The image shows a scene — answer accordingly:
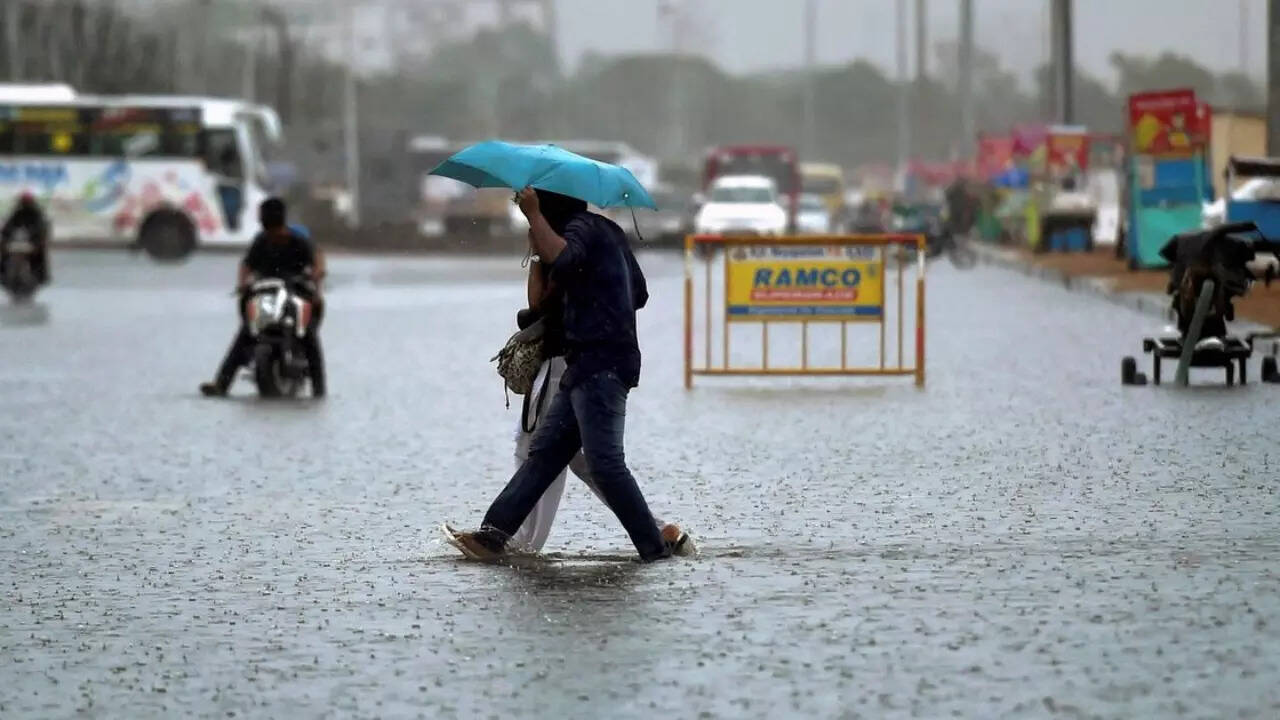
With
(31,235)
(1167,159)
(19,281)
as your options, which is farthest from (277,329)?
(1167,159)

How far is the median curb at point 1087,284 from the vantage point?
29.7m

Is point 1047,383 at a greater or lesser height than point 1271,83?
lesser

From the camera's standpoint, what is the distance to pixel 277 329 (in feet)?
60.3

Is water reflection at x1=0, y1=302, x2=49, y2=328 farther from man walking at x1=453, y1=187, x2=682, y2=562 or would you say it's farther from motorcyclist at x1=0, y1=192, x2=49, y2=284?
man walking at x1=453, y1=187, x2=682, y2=562

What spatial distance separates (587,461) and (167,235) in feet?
148

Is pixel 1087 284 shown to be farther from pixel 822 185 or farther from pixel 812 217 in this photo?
pixel 822 185

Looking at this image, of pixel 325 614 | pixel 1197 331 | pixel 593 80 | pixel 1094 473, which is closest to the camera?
pixel 325 614

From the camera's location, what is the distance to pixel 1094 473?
12.9 meters

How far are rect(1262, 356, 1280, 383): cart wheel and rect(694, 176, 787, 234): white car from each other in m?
33.4

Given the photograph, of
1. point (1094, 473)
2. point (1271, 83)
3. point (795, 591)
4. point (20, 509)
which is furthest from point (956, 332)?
point (795, 591)

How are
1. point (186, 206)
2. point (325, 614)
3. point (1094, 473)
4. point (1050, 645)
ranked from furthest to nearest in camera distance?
point (186, 206) < point (1094, 473) < point (325, 614) < point (1050, 645)

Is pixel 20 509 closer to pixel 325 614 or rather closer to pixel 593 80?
pixel 325 614

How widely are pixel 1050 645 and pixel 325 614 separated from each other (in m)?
2.28

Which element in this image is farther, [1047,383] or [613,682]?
[1047,383]
